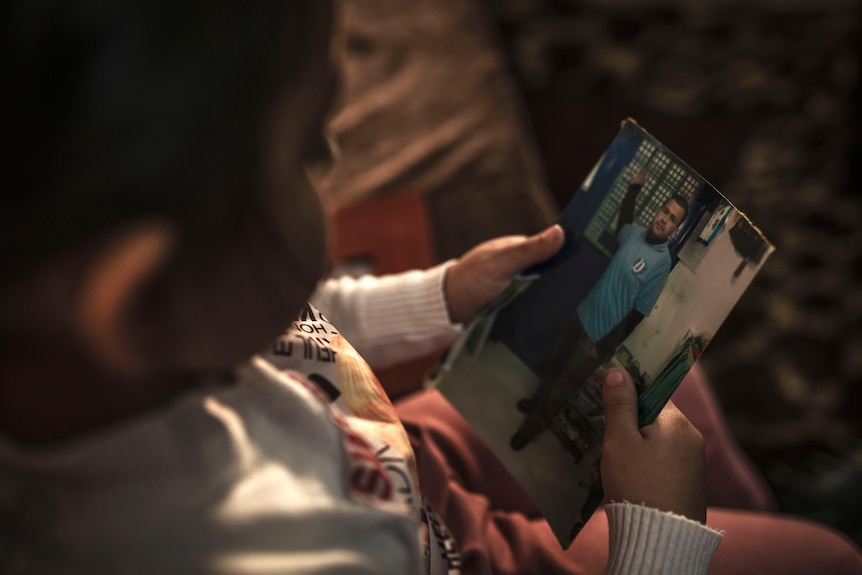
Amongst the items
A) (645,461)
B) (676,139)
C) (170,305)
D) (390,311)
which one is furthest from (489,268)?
(676,139)

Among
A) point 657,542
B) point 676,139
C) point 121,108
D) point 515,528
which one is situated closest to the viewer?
point 121,108

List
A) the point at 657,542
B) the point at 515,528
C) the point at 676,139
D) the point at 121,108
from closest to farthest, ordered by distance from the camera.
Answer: the point at 121,108
the point at 657,542
the point at 515,528
the point at 676,139

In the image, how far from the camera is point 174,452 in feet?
1.15

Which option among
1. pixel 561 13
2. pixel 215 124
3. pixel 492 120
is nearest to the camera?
pixel 215 124

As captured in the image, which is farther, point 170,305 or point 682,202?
point 682,202

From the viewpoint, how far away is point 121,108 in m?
0.25

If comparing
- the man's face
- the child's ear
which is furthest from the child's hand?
the child's ear

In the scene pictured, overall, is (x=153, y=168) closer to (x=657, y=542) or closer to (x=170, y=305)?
(x=170, y=305)

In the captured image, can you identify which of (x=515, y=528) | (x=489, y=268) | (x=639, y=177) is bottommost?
(x=515, y=528)

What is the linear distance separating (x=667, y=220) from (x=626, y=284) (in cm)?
6

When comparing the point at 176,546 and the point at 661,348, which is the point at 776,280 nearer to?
the point at 661,348

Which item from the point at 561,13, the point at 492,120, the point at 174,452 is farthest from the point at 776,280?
the point at 174,452

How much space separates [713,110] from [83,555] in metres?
1.17

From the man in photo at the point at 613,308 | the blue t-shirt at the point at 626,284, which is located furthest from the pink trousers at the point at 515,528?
the blue t-shirt at the point at 626,284
